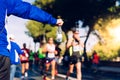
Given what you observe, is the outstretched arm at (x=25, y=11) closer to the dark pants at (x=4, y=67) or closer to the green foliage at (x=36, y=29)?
the dark pants at (x=4, y=67)

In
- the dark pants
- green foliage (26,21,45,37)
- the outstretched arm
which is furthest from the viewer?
green foliage (26,21,45,37)

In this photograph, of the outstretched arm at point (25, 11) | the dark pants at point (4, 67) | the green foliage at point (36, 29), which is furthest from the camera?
the green foliage at point (36, 29)

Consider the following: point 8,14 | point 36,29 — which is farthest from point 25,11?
point 36,29

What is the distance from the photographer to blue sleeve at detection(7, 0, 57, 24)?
13.3ft

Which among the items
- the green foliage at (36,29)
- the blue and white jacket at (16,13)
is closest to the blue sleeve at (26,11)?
the blue and white jacket at (16,13)

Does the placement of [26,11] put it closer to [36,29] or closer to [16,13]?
[16,13]

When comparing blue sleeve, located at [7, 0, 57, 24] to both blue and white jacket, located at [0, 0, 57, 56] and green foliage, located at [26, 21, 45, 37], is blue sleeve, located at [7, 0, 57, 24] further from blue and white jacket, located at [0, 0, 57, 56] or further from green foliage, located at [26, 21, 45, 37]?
green foliage, located at [26, 21, 45, 37]

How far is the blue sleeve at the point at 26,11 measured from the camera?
4.04 meters

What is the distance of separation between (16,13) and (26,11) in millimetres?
97

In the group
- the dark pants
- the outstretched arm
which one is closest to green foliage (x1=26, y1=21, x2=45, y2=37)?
the outstretched arm

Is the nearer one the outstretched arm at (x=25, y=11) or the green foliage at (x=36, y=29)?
the outstretched arm at (x=25, y=11)

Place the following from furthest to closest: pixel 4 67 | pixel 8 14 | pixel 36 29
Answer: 1. pixel 36 29
2. pixel 8 14
3. pixel 4 67

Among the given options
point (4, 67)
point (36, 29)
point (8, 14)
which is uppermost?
point (36, 29)

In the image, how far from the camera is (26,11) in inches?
162
